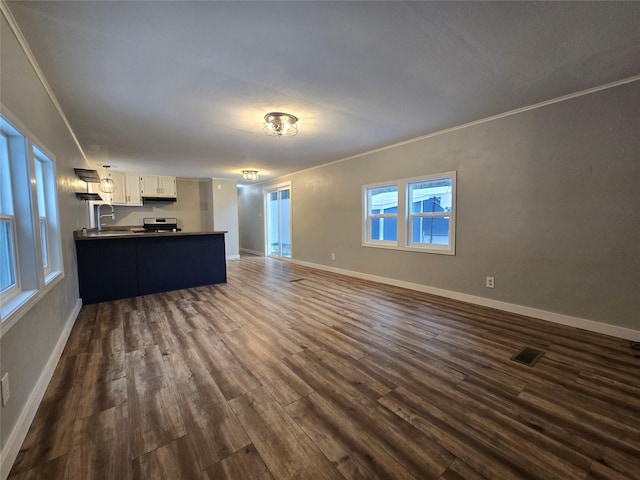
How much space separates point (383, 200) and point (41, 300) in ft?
14.4

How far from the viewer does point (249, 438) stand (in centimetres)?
145

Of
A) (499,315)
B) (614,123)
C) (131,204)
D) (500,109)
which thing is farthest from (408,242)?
(131,204)

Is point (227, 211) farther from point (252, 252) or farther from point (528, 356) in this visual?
point (528, 356)

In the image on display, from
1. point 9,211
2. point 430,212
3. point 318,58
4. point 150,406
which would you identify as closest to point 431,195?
point 430,212

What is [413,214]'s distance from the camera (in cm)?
429

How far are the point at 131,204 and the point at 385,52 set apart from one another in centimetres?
702

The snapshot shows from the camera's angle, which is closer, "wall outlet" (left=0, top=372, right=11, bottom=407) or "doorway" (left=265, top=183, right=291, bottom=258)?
"wall outlet" (left=0, top=372, right=11, bottom=407)

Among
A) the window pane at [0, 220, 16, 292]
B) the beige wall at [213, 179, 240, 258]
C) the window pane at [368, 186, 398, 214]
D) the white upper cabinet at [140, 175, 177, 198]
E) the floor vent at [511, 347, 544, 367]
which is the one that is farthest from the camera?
the beige wall at [213, 179, 240, 258]

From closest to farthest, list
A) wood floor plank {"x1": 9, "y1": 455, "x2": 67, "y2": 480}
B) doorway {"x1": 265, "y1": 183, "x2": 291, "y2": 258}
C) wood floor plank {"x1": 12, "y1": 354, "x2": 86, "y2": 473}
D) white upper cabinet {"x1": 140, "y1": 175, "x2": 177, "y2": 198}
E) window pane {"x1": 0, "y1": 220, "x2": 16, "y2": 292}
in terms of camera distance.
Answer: wood floor plank {"x1": 9, "y1": 455, "x2": 67, "y2": 480} < wood floor plank {"x1": 12, "y1": 354, "x2": 86, "y2": 473} < window pane {"x1": 0, "y1": 220, "x2": 16, "y2": 292} < white upper cabinet {"x1": 140, "y1": 175, "x2": 177, "y2": 198} < doorway {"x1": 265, "y1": 183, "x2": 291, "y2": 258}

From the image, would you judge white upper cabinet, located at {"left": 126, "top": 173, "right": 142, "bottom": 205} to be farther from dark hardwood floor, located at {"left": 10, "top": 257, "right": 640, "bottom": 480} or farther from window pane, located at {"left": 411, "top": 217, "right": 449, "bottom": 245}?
window pane, located at {"left": 411, "top": 217, "right": 449, "bottom": 245}

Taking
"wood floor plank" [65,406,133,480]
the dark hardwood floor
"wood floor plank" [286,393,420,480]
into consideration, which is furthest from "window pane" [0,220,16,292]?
"wood floor plank" [286,393,420,480]

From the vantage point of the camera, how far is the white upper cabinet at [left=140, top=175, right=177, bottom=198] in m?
6.82

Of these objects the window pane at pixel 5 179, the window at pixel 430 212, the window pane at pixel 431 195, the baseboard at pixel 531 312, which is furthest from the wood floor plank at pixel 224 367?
the window pane at pixel 431 195

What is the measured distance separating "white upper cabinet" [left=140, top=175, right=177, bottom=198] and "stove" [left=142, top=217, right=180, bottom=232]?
2.08ft
